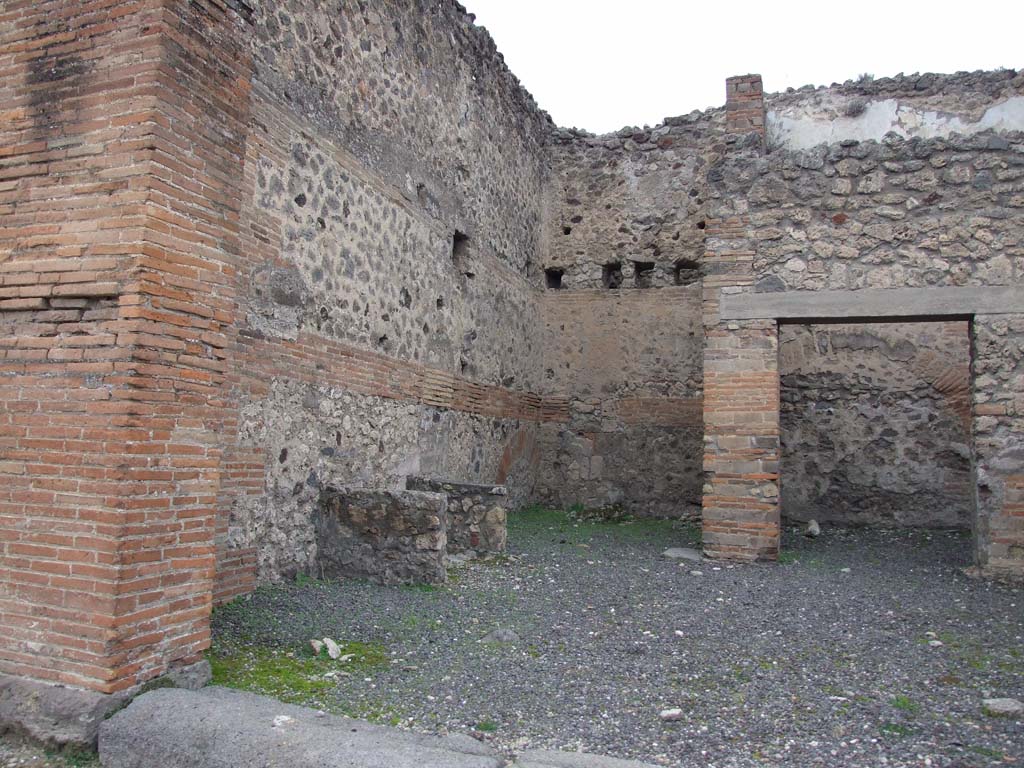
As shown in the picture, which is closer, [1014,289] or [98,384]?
[98,384]

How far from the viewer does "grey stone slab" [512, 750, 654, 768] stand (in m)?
2.84

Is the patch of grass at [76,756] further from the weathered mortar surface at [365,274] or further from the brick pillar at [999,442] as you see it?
the brick pillar at [999,442]

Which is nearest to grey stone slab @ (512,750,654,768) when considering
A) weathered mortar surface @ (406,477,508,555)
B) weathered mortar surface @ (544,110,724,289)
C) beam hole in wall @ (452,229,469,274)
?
weathered mortar surface @ (406,477,508,555)

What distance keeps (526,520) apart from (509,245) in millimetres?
3657

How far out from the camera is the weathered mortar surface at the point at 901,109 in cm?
953

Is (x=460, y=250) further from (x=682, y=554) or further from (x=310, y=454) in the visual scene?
(x=682, y=554)

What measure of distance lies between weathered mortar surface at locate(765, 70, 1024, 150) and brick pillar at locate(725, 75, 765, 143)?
116 centimetres

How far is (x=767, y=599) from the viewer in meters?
5.62

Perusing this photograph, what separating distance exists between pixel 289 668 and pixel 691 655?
2.17 meters

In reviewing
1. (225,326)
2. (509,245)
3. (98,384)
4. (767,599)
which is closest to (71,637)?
(98,384)

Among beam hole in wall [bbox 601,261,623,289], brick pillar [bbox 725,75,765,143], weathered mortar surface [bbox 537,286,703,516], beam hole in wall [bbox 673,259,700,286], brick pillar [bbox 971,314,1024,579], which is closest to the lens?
brick pillar [bbox 971,314,1024,579]

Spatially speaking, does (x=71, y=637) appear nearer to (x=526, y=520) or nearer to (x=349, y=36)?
(x=349, y=36)

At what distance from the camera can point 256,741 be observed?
2.88m

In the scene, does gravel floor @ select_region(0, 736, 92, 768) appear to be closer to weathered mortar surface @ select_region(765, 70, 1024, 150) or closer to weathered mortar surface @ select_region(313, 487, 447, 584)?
weathered mortar surface @ select_region(313, 487, 447, 584)
